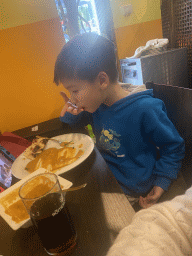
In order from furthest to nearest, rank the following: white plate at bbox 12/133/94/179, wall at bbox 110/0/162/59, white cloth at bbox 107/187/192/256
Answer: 1. wall at bbox 110/0/162/59
2. white plate at bbox 12/133/94/179
3. white cloth at bbox 107/187/192/256

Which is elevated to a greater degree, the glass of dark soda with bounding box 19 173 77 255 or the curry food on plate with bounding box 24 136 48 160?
the glass of dark soda with bounding box 19 173 77 255

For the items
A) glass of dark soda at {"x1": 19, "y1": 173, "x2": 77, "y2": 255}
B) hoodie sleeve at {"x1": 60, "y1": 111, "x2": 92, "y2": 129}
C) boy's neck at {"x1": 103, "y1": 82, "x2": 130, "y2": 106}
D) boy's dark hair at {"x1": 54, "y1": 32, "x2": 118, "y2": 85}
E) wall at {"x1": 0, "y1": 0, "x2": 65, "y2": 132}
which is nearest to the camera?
glass of dark soda at {"x1": 19, "y1": 173, "x2": 77, "y2": 255}

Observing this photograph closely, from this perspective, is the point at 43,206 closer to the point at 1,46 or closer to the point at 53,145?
the point at 53,145

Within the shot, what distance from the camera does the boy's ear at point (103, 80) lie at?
0.94 meters

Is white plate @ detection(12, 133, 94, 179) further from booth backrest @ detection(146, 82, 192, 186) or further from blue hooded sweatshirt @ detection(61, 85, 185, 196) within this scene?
booth backrest @ detection(146, 82, 192, 186)

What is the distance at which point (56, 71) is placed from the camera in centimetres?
94

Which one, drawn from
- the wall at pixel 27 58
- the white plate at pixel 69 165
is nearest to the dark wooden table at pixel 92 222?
the white plate at pixel 69 165

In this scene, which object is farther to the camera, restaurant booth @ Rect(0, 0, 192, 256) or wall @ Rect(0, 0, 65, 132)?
wall @ Rect(0, 0, 65, 132)

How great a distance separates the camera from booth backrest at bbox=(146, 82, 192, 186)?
791 millimetres

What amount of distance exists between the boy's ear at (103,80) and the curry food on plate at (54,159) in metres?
0.38

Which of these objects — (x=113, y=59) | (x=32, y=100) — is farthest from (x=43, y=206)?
(x=32, y=100)

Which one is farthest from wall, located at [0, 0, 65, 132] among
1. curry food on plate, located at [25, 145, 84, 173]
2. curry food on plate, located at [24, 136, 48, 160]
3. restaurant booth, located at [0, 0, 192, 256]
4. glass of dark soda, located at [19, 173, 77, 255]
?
glass of dark soda, located at [19, 173, 77, 255]

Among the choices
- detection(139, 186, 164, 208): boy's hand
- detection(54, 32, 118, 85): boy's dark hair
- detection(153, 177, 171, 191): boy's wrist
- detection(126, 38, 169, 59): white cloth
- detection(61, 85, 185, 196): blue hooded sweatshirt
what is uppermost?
detection(54, 32, 118, 85): boy's dark hair

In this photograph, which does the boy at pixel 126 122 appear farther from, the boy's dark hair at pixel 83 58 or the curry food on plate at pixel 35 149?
the curry food on plate at pixel 35 149
